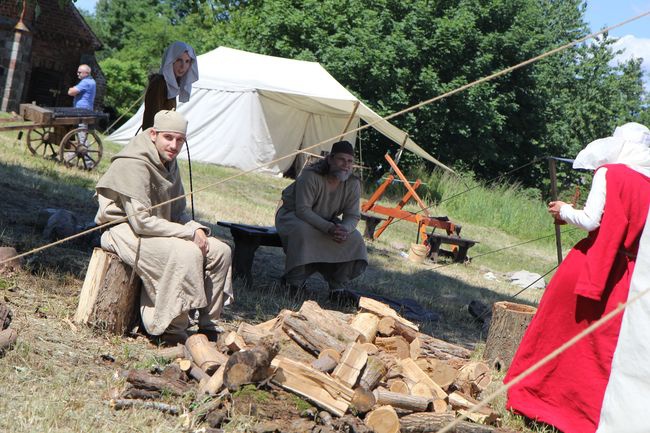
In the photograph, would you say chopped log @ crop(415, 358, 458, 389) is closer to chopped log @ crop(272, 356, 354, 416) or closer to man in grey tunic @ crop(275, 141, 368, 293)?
chopped log @ crop(272, 356, 354, 416)

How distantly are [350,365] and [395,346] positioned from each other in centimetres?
104

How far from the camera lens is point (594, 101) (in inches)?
1447

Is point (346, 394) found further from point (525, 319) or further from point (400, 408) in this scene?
point (525, 319)

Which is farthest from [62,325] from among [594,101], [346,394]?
[594,101]

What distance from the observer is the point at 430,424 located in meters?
3.99

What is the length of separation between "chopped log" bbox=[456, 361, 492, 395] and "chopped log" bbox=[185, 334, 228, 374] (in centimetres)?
129

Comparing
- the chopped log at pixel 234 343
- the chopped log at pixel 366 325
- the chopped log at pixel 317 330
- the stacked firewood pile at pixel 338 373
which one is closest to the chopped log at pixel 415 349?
the stacked firewood pile at pixel 338 373

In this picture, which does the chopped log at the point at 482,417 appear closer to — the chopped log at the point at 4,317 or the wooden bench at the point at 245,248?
the chopped log at the point at 4,317

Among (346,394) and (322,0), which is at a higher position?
(322,0)

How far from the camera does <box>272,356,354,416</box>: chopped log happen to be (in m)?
3.93

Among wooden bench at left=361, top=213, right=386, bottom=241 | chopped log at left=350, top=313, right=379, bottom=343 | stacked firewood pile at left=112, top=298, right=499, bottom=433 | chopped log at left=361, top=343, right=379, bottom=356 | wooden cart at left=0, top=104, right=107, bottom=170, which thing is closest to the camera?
stacked firewood pile at left=112, top=298, right=499, bottom=433

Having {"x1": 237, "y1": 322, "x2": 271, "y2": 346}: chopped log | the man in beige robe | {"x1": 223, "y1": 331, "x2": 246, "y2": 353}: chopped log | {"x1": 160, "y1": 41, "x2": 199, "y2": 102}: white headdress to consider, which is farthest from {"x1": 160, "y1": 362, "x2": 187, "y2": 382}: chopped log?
{"x1": 160, "y1": 41, "x2": 199, "y2": 102}: white headdress

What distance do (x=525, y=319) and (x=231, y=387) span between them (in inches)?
93.0

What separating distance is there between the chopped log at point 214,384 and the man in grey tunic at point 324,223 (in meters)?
2.60
